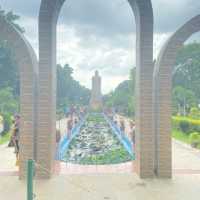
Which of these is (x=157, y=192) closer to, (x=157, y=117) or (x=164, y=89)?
(x=157, y=117)

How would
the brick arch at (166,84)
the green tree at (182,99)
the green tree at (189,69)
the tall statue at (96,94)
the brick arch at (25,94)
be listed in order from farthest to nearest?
the tall statue at (96,94) → the green tree at (189,69) → the green tree at (182,99) → the brick arch at (166,84) → the brick arch at (25,94)

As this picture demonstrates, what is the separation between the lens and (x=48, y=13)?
744 cm

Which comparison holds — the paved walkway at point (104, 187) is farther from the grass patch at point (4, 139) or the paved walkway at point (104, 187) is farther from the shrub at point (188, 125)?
the shrub at point (188, 125)

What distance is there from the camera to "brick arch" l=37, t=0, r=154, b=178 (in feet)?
24.1

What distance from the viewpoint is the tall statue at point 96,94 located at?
57694 millimetres

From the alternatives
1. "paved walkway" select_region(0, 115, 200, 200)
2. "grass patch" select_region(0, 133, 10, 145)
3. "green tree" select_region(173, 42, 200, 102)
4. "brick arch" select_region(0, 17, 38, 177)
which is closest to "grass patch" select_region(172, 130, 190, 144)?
"paved walkway" select_region(0, 115, 200, 200)

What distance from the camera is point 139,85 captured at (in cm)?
752

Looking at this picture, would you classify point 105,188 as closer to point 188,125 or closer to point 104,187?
point 104,187

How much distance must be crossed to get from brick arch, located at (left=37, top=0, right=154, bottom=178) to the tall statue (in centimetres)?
4968

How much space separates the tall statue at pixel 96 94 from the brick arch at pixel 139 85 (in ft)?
163

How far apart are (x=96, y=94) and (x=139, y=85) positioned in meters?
51.6

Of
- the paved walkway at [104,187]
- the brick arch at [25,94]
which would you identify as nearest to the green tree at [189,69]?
the paved walkway at [104,187]

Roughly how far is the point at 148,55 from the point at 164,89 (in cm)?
100

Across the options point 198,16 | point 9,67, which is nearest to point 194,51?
point 9,67
